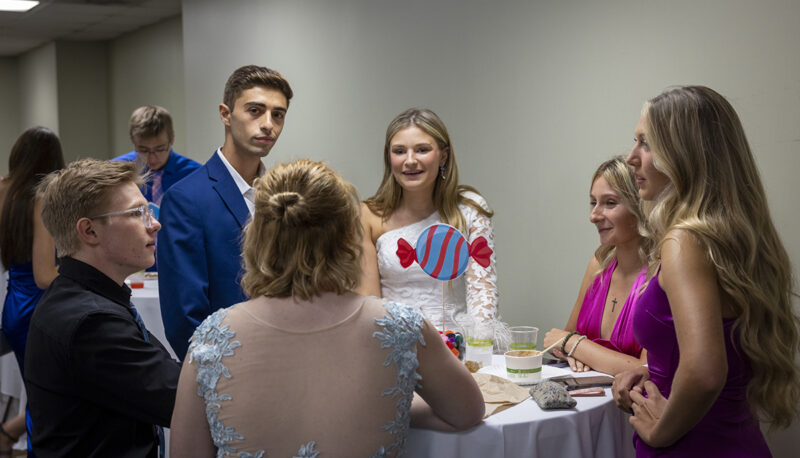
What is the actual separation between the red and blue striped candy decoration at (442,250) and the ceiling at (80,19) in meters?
6.57

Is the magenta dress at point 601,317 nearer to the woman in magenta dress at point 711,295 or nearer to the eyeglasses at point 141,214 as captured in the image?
the woman in magenta dress at point 711,295

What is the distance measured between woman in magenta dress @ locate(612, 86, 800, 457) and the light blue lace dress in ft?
2.16

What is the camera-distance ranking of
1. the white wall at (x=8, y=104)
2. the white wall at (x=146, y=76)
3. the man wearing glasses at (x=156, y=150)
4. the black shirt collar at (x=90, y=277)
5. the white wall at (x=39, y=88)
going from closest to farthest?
the black shirt collar at (x=90, y=277) < the man wearing glasses at (x=156, y=150) < the white wall at (x=146, y=76) < the white wall at (x=39, y=88) < the white wall at (x=8, y=104)

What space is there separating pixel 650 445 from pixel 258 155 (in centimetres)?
168

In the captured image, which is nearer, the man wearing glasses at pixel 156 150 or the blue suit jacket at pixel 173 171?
the man wearing glasses at pixel 156 150

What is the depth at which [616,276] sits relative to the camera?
2.86 meters

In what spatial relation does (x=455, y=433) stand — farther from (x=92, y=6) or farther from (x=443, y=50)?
(x=92, y=6)

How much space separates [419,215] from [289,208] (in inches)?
67.5

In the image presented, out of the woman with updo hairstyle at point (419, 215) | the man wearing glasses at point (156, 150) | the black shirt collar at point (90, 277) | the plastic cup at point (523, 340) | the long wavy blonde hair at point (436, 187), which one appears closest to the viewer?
the black shirt collar at point (90, 277)

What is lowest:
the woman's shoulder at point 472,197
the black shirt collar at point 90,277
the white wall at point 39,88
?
the black shirt collar at point 90,277

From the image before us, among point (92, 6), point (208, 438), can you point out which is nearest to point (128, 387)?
point (208, 438)

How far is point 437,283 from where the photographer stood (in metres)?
3.10

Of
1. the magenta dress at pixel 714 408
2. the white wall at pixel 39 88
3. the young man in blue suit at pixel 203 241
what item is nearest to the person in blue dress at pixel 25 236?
the young man in blue suit at pixel 203 241

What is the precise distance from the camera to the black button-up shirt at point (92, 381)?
5.89 ft
